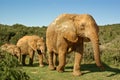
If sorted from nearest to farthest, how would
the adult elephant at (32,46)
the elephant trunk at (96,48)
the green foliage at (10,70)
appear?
the green foliage at (10,70) < the elephant trunk at (96,48) < the adult elephant at (32,46)

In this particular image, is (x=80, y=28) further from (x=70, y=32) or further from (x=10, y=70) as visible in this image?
(x=10, y=70)

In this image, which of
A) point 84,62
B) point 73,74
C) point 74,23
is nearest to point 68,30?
point 74,23

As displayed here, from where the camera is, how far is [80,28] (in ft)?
43.3

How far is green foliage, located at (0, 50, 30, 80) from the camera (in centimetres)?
573

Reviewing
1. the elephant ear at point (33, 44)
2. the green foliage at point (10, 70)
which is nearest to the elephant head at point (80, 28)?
the elephant ear at point (33, 44)

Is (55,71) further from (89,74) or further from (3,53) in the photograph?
(3,53)

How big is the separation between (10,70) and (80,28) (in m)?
7.66

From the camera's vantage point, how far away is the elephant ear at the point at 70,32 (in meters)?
13.3

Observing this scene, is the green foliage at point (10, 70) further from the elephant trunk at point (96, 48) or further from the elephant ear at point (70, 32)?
the elephant ear at point (70, 32)

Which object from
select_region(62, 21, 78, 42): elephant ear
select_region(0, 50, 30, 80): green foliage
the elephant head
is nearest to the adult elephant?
the elephant head

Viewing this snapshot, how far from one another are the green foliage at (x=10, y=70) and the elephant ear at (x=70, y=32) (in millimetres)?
7234

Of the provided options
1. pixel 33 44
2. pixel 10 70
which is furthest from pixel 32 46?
pixel 10 70

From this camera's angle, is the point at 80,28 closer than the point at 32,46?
Yes

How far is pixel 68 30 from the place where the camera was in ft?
44.1
